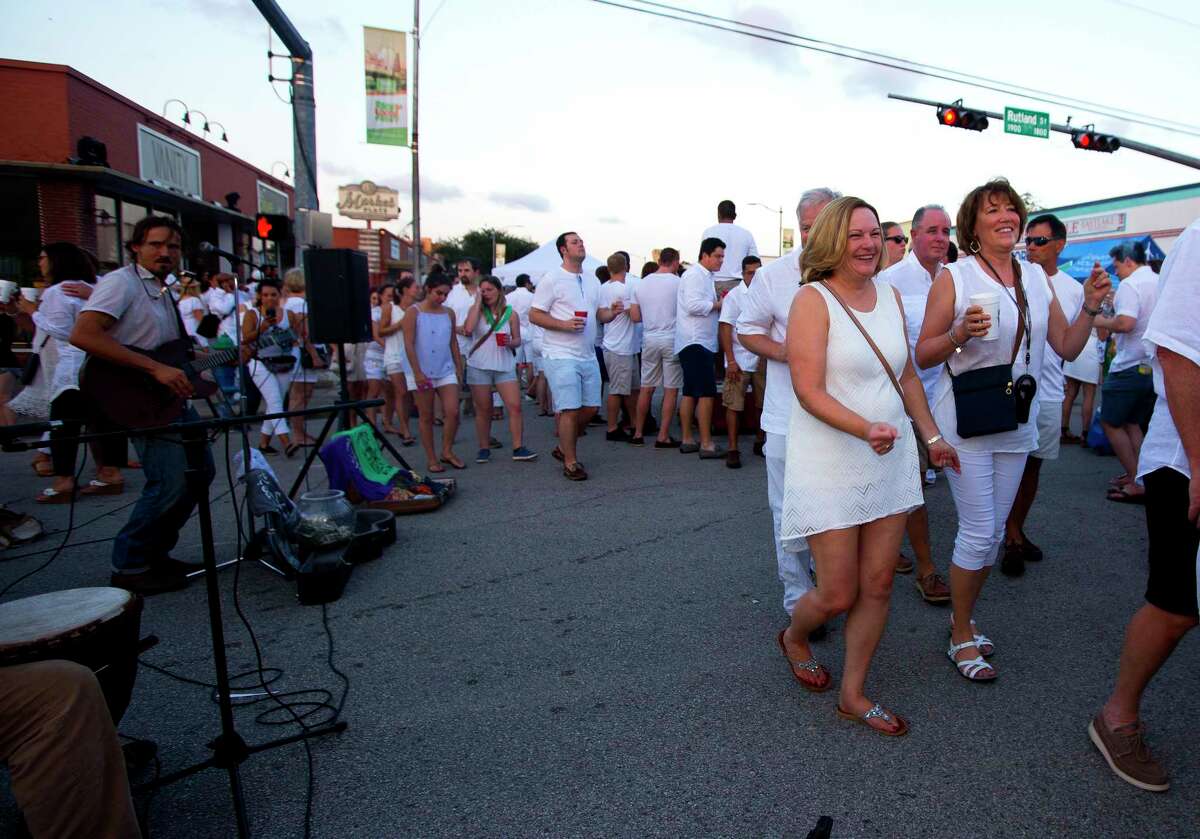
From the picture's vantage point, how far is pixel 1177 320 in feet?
7.43

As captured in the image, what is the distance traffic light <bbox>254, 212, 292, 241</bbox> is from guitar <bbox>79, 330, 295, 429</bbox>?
5.34 m

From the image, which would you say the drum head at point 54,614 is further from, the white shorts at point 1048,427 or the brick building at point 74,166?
the brick building at point 74,166

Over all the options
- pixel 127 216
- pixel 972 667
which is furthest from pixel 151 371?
pixel 127 216

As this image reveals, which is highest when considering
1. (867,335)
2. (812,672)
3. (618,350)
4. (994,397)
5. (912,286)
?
(912,286)

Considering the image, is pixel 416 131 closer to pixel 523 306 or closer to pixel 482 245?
pixel 523 306

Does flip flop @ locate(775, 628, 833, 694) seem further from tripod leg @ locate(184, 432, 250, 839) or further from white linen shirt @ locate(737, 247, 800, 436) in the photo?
tripod leg @ locate(184, 432, 250, 839)

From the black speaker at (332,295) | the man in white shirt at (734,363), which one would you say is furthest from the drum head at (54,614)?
the man in white shirt at (734,363)

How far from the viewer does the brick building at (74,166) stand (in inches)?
597

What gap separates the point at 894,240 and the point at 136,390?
509 cm

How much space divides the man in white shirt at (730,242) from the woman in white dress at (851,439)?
6.43 m

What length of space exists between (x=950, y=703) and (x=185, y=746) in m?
2.87

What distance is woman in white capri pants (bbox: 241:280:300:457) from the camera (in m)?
7.83

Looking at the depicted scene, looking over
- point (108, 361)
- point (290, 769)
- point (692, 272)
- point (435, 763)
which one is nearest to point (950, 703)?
point (435, 763)

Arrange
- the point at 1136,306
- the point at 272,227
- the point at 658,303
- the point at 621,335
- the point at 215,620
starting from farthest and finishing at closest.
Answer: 1. the point at 272,227
2. the point at 621,335
3. the point at 658,303
4. the point at 1136,306
5. the point at 215,620
